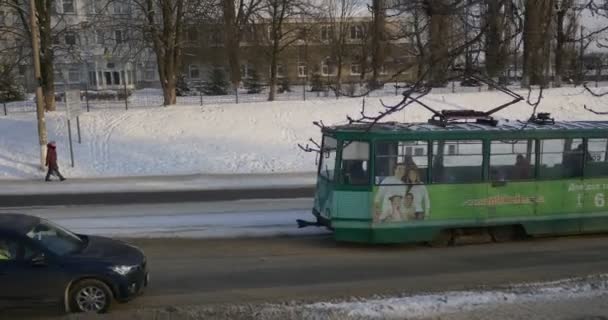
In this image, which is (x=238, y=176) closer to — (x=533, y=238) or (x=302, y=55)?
(x=533, y=238)

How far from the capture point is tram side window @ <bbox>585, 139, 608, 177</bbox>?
13.5m

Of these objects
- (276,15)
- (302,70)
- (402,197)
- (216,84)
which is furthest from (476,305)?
(302,70)

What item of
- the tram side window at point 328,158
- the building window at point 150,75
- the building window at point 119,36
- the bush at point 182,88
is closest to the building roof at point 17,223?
the tram side window at point 328,158

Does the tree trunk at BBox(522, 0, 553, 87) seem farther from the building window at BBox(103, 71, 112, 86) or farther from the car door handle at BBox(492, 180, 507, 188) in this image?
the building window at BBox(103, 71, 112, 86)

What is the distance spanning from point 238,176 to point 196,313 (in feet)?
53.8

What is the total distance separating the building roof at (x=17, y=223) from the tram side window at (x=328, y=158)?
6.02 m

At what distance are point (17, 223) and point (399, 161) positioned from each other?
7266mm

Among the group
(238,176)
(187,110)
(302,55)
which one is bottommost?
(238,176)

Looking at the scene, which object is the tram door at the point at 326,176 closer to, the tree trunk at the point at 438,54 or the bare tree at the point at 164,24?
the tree trunk at the point at 438,54

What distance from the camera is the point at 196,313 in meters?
7.69

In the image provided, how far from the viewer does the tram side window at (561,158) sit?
1323 cm

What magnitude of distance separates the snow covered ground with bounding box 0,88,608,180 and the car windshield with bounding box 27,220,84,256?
15621 millimetres

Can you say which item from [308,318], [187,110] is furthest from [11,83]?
[308,318]

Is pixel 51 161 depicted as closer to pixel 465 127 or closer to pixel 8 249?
pixel 8 249
